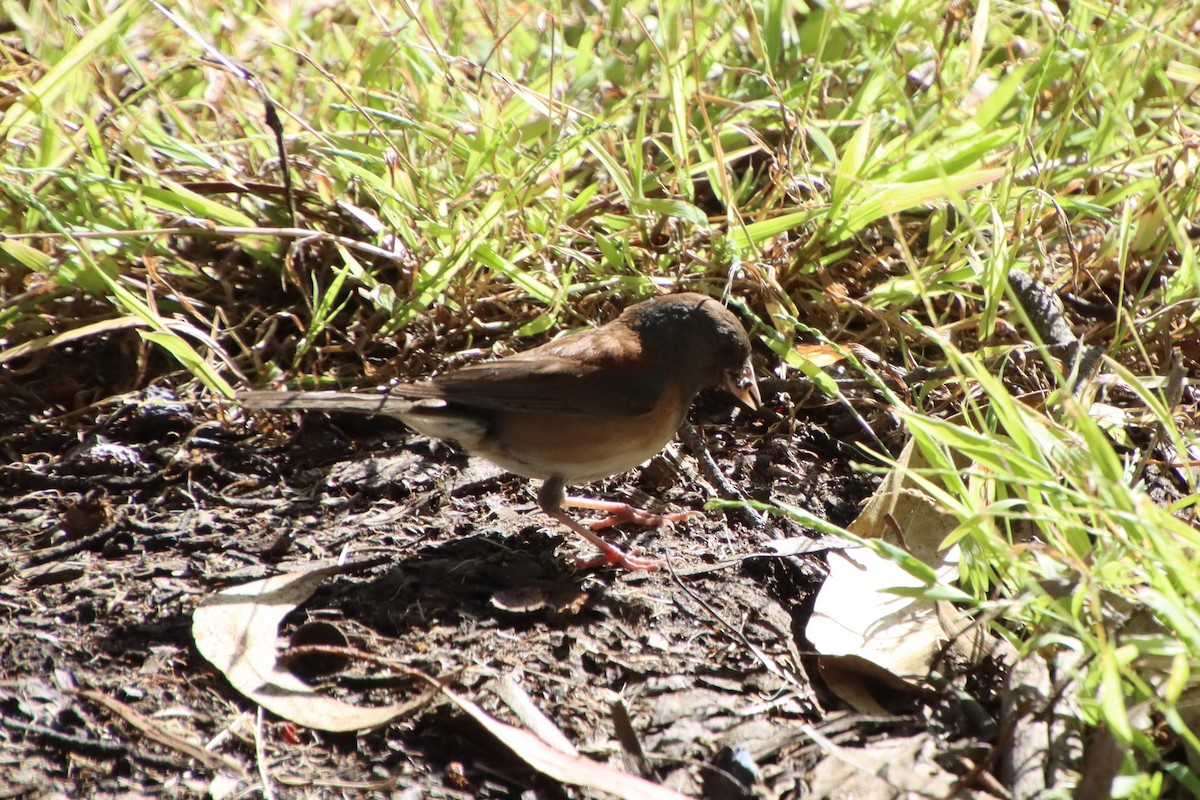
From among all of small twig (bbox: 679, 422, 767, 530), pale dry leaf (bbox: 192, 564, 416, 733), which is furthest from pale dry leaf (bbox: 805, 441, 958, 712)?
pale dry leaf (bbox: 192, 564, 416, 733)

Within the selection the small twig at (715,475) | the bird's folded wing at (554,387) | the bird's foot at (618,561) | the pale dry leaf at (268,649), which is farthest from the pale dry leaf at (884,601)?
the pale dry leaf at (268,649)

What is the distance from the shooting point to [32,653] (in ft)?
9.23

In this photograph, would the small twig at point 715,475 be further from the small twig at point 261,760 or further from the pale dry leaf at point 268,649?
the small twig at point 261,760

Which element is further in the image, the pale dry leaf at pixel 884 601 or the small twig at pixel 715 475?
the small twig at pixel 715 475

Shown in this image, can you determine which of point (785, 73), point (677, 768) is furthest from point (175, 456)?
point (785, 73)

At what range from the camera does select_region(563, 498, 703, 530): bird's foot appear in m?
3.63

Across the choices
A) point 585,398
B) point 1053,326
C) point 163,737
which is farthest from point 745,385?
point 163,737

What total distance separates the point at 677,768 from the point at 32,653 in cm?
169

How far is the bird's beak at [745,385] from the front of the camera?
382cm

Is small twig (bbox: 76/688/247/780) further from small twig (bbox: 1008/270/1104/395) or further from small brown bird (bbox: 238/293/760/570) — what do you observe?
small twig (bbox: 1008/270/1104/395)

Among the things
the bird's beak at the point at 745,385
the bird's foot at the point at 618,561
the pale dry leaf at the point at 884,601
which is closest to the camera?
the pale dry leaf at the point at 884,601

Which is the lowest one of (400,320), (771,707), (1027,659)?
(771,707)

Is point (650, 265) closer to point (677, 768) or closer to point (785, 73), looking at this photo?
point (785, 73)

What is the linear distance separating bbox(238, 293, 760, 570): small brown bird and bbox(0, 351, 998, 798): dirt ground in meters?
0.20
